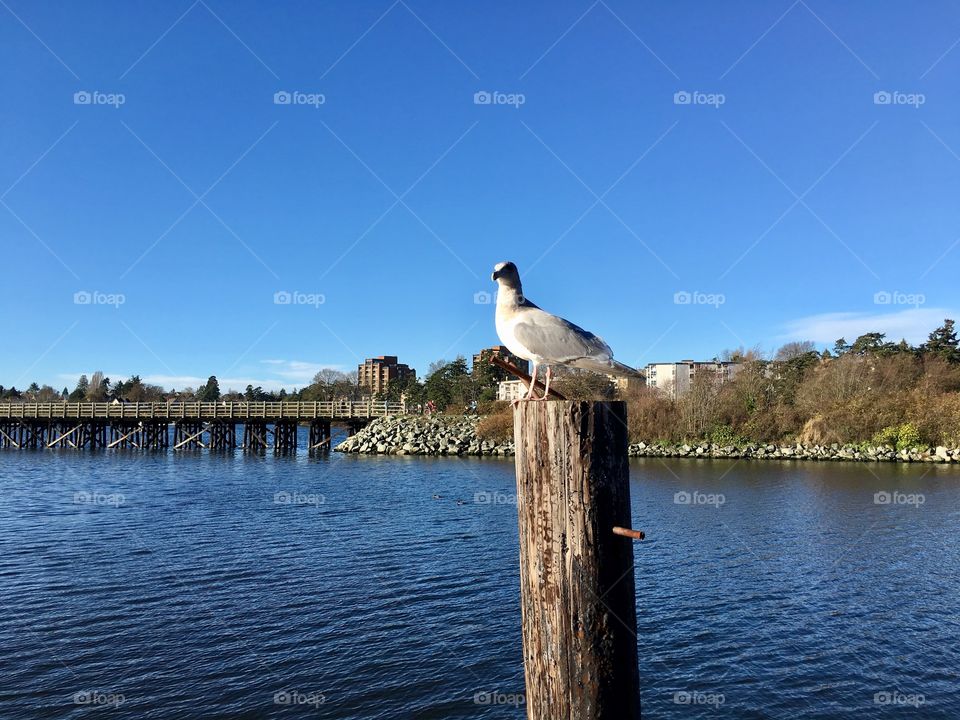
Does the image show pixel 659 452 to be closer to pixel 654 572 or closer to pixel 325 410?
pixel 325 410

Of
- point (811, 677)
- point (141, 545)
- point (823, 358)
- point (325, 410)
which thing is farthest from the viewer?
point (823, 358)

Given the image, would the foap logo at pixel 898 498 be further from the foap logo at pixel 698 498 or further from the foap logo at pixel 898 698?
the foap logo at pixel 898 698

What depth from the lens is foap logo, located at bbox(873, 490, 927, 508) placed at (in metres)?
28.1

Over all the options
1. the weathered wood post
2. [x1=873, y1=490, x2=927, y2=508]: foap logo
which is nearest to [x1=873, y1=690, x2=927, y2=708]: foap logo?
the weathered wood post

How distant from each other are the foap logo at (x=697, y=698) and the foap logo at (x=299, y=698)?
5291 mm

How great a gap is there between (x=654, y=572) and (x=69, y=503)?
23480 millimetres

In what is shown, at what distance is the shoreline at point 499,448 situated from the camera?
49.7m

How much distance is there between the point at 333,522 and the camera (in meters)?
23.8

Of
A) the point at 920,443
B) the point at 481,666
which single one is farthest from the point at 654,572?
the point at 920,443

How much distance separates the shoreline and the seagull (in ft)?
148

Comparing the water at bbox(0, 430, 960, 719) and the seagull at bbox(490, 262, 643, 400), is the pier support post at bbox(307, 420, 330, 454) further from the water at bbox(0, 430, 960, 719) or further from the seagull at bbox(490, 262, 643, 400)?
the seagull at bbox(490, 262, 643, 400)

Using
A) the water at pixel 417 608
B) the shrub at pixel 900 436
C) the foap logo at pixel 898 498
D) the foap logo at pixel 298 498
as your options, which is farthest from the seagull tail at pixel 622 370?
the shrub at pixel 900 436

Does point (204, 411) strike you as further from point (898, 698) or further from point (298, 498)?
point (898, 698)

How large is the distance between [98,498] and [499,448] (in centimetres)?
3236
